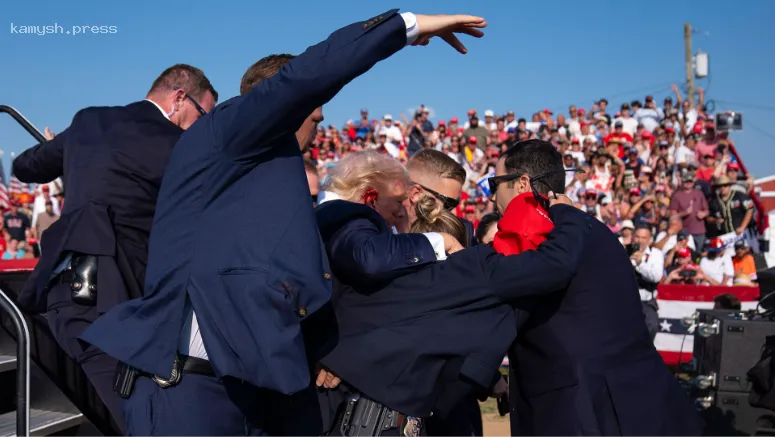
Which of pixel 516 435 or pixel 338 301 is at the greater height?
pixel 338 301

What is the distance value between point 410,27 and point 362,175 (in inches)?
35.2

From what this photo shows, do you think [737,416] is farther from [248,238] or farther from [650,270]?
[248,238]

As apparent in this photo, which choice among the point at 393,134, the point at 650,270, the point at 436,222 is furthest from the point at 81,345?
the point at 393,134

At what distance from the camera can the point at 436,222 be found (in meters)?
3.56

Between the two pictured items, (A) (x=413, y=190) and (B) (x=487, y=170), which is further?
(B) (x=487, y=170)

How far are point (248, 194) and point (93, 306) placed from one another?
135 cm

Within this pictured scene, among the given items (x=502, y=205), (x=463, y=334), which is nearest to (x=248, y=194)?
(x=463, y=334)

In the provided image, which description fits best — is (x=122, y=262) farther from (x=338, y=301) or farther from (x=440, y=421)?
(x=440, y=421)

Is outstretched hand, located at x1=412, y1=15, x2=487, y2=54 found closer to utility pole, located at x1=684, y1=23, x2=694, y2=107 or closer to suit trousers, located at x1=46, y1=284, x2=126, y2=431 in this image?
suit trousers, located at x1=46, y1=284, x2=126, y2=431

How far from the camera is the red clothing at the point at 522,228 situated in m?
3.00

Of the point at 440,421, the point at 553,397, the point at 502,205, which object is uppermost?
the point at 502,205

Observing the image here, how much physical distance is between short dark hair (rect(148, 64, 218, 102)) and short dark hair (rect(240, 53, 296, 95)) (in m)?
0.96

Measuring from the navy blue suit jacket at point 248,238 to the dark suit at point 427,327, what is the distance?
15.5 inches

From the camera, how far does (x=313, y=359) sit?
2740 mm
